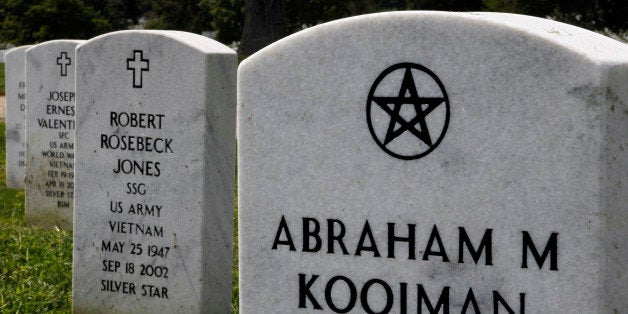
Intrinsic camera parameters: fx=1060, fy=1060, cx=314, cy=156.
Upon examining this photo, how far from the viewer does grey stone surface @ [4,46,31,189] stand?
10.1m

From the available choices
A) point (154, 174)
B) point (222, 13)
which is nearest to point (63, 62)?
point (154, 174)

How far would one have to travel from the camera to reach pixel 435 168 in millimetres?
2828

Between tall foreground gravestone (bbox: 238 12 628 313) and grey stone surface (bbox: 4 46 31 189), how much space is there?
750 cm

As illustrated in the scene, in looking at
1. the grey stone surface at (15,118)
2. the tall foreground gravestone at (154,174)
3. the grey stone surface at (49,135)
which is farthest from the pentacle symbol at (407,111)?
the grey stone surface at (15,118)

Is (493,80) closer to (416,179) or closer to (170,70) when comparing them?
(416,179)

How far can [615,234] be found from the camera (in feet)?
8.89

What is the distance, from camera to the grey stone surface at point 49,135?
308 inches

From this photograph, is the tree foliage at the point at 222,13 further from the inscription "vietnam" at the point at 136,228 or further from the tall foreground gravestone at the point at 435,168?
the tall foreground gravestone at the point at 435,168

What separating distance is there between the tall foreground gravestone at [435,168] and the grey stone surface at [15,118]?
7498mm

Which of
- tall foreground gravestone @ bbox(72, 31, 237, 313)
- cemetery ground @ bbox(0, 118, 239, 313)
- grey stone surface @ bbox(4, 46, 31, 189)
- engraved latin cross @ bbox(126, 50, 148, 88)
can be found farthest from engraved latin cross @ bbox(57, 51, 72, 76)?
engraved latin cross @ bbox(126, 50, 148, 88)

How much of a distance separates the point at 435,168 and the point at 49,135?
5660mm

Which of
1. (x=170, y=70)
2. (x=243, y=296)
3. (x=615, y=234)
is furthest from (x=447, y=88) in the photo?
(x=170, y=70)

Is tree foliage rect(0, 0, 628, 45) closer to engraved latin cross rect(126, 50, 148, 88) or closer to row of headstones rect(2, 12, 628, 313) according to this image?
engraved latin cross rect(126, 50, 148, 88)

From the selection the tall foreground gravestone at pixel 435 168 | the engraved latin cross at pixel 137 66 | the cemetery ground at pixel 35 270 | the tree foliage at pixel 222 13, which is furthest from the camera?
the tree foliage at pixel 222 13
